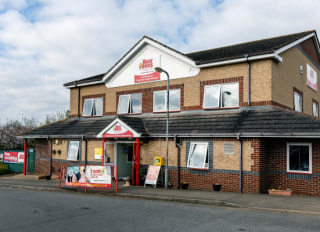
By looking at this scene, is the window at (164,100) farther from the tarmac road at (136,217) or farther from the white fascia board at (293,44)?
the tarmac road at (136,217)

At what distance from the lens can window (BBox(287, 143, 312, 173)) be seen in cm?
1325

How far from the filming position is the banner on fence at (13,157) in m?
24.0

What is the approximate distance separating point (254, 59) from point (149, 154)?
712 centimetres

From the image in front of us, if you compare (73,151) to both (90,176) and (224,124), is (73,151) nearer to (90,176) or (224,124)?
(90,176)

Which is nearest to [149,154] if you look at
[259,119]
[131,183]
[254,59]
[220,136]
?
[131,183]

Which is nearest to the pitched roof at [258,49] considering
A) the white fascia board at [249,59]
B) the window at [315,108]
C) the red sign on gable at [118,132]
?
the white fascia board at [249,59]

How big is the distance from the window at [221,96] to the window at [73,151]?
872 cm

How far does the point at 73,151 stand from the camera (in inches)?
805

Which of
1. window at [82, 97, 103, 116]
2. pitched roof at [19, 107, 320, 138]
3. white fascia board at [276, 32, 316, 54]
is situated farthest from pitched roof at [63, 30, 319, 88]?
pitched roof at [19, 107, 320, 138]

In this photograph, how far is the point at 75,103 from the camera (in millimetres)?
22875

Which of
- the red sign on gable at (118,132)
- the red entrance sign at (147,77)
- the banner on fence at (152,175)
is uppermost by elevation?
the red entrance sign at (147,77)

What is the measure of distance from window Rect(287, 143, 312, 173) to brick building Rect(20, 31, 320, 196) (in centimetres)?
4

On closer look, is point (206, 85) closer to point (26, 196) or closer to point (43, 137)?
point (26, 196)

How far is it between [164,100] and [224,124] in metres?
4.66
